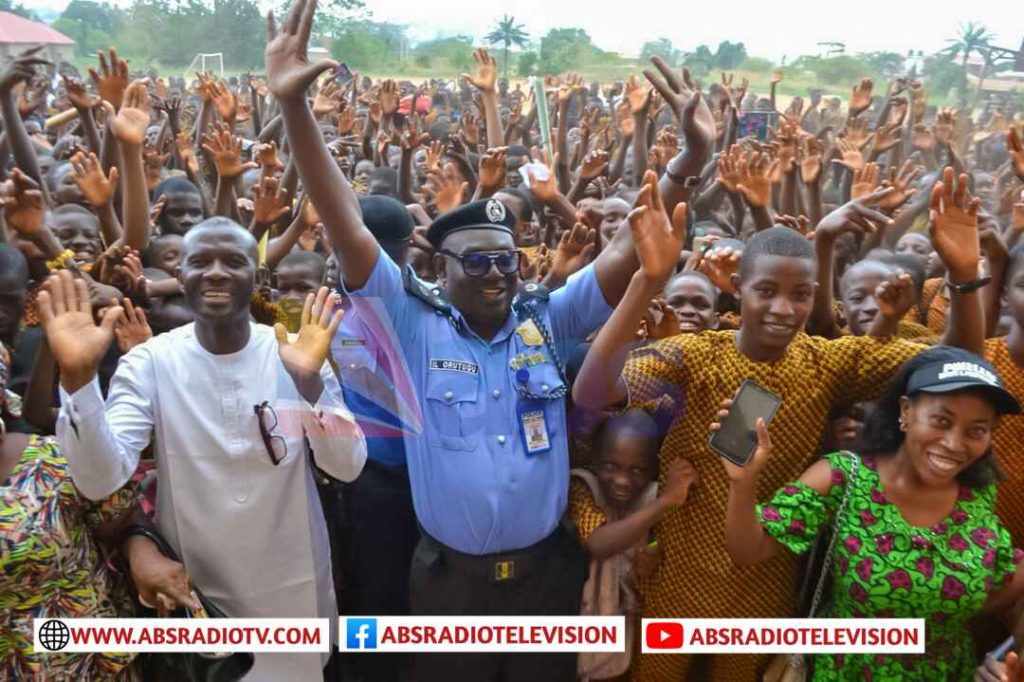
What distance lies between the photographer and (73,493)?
200 centimetres

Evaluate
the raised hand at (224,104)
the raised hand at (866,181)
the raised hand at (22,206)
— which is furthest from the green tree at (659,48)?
the raised hand at (22,206)

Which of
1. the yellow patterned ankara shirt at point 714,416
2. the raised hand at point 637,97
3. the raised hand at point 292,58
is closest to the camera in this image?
the raised hand at point 292,58

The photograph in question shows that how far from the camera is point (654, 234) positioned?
6.79 feet

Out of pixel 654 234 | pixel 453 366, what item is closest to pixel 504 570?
pixel 453 366

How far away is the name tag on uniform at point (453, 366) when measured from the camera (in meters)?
2.19

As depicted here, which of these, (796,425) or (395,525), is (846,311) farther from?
(395,525)

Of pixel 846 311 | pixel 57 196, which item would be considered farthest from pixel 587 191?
pixel 57 196

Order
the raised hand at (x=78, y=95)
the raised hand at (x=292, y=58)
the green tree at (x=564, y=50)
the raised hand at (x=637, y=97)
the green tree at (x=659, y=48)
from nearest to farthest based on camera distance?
the raised hand at (x=292, y=58) < the raised hand at (x=78, y=95) < the raised hand at (x=637, y=97) < the green tree at (x=659, y=48) < the green tree at (x=564, y=50)

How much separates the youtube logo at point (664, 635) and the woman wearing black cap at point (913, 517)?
0.45 metres

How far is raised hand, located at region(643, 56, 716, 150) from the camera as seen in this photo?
2416 millimetres

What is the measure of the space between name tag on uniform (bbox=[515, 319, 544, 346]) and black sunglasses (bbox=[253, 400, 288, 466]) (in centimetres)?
70

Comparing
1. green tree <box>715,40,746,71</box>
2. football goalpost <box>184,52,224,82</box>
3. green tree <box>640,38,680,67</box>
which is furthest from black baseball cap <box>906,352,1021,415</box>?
green tree <box>715,40,746,71</box>

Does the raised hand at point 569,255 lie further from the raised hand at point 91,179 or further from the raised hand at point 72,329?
the raised hand at point 91,179

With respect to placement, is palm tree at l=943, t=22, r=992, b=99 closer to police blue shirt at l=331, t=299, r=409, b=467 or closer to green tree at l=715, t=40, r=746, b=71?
green tree at l=715, t=40, r=746, b=71
